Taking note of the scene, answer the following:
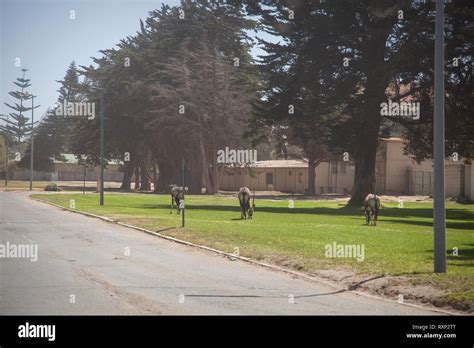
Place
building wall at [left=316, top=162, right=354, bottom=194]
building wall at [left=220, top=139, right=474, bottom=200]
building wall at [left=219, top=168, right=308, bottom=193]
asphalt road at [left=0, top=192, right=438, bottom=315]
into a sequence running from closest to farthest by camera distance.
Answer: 1. asphalt road at [left=0, top=192, right=438, bottom=315]
2. building wall at [left=220, top=139, right=474, bottom=200]
3. building wall at [left=316, top=162, right=354, bottom=194]
4. building wall at [left=219, top=168, right=308, bottom=193]

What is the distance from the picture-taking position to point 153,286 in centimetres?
1218

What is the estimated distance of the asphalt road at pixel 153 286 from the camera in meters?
10.1

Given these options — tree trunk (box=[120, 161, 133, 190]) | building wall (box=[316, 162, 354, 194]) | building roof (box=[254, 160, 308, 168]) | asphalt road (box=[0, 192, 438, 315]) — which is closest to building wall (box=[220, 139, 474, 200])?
building wall (box=[316, 162, 354, 194])

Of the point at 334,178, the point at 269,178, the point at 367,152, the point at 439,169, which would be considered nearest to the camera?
the point at 439,169

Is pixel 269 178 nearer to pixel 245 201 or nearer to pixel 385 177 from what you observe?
pixel 385 177

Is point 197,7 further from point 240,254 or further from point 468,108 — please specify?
point 240,254

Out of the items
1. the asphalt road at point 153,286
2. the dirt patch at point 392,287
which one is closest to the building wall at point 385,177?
the asphalt road at point 153,286

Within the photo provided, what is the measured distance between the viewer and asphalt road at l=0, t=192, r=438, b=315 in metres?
10.1

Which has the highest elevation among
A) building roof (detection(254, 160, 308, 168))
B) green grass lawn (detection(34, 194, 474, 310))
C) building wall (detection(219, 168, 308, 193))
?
building roof (detection(254, 160, 308, 168))

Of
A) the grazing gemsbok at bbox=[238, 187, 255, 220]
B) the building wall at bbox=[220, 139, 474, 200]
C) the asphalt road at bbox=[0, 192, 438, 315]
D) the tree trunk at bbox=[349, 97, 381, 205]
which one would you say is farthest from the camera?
the building wall at bbox=[220, 139, 474, 200]

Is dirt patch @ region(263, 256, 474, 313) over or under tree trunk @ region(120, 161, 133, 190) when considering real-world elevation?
under

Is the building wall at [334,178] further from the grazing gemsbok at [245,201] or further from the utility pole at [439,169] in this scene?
the utility pole at [439,169]

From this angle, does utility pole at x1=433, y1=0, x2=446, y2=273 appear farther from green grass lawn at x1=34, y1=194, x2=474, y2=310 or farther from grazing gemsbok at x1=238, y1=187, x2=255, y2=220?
grazing gemsbok at x1=238, y1=187, x2=255, y2=220

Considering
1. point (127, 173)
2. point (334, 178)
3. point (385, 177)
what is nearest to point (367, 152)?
point (385, 177)
